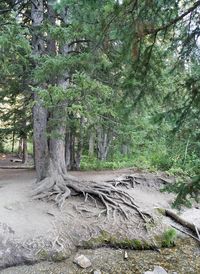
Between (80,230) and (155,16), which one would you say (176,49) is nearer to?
(155,16)

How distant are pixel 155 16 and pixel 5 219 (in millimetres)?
5129

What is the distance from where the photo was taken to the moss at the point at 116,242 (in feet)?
23.1

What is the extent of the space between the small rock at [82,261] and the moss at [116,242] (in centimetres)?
57

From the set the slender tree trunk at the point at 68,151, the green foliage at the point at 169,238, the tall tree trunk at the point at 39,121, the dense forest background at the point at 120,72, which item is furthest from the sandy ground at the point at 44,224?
the slender tree trunk at the point at 68,151

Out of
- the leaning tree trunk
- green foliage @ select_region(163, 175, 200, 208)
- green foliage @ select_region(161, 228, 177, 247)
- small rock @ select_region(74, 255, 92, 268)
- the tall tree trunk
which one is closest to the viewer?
green foliage @ select_region(163, 175, 200, 208)

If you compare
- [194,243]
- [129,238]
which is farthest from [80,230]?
[194,243]

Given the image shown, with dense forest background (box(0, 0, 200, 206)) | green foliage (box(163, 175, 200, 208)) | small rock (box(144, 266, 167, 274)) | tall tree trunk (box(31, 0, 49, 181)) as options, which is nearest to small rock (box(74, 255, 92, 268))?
small rock (box(144, 266, 167, 274))

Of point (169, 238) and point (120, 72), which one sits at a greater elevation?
point (120, 72)

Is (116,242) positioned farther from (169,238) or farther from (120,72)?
(120,72)

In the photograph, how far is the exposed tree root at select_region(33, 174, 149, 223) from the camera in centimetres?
805

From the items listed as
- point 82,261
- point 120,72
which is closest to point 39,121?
point 120,72

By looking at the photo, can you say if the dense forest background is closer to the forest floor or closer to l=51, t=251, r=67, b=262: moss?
the forest floor

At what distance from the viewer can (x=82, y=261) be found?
20.7 feet

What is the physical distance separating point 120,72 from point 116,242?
4.24 meters
